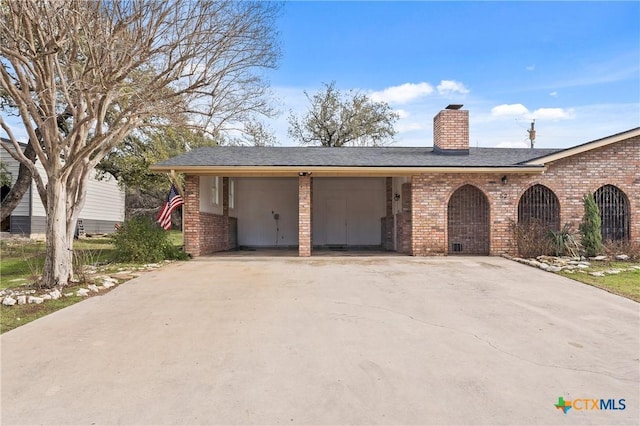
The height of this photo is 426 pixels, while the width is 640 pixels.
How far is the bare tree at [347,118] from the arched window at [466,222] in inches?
632

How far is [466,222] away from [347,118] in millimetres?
16836

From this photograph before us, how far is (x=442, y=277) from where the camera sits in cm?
889

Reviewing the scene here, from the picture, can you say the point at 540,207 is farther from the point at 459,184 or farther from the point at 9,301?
the point at 9,301

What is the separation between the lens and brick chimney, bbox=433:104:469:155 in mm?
13836

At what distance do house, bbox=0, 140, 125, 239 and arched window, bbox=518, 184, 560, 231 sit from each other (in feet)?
56.0

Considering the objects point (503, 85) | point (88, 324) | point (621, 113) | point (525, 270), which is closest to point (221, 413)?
point (88, 324)

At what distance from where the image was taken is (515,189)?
1234cm

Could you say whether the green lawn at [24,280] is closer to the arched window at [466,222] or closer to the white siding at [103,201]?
the white siding at [103,201]

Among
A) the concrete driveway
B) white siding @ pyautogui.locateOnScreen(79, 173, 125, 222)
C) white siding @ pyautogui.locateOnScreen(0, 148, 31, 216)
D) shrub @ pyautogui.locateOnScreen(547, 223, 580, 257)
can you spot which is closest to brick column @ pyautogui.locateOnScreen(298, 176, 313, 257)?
the concrete driveway

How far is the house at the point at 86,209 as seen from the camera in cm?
1939

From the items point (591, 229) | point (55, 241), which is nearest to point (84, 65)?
point (55, 241)

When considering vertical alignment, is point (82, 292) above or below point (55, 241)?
below

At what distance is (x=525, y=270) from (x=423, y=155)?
5.20m

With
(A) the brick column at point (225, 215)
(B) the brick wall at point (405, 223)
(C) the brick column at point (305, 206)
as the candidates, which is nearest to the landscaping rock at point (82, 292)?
(C) the brick column at point (305, 206)
